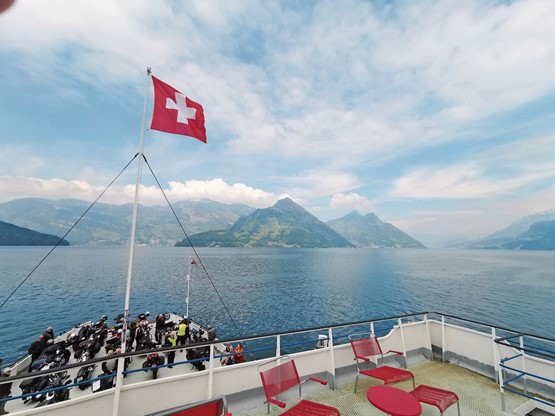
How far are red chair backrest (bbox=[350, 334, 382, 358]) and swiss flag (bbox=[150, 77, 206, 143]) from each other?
7.09 meters

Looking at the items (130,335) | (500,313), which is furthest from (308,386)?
(500,313)

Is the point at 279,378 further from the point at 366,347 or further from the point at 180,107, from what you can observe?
the point at 180,107

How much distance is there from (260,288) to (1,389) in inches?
1770

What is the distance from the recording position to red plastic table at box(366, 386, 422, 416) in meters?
4.45

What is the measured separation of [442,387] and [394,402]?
2902 millimetres

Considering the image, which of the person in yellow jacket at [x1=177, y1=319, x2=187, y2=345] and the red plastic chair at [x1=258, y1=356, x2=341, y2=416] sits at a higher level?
the red plastic chair at [x1=258, y1=356, x2=341, y2=416]

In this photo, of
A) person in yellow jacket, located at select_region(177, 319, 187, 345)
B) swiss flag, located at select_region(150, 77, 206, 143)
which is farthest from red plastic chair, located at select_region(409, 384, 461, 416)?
person in yellow jacket, located at select_region(177, 319, 187, 345)

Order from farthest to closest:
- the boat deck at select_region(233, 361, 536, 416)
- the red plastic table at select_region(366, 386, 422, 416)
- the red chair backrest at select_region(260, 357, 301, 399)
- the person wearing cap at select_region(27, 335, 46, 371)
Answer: the person wearing cap at select_region(27, 335, 46, 371)
the boat deck at select_region(233, 361, 536, 416)
the red chair backrest at select_region(260, 357, 301, 399)
the red plastic table at select_region(366, 386, 422, 416)

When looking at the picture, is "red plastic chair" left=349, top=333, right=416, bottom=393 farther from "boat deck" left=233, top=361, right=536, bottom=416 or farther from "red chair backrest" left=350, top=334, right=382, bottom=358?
"boat deck" left=233, top=361, right=536, bottom=416

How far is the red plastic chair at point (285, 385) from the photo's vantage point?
4.77 metres

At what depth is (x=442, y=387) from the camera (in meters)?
6.62

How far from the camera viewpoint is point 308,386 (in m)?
6.46

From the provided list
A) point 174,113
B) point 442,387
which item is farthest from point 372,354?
point 174,113

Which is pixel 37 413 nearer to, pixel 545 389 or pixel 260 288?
pixel 545 389
